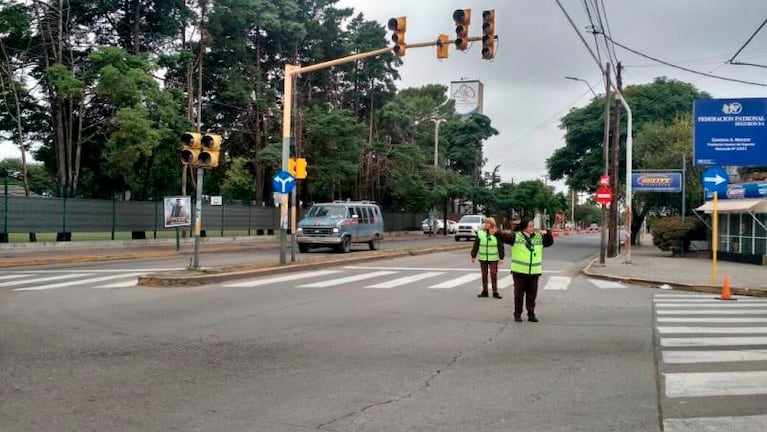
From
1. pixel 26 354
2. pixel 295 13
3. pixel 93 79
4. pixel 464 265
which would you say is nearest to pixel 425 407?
pixel 26 354

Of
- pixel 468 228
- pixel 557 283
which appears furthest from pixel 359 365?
pixel 468 228

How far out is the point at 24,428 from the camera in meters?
5.05

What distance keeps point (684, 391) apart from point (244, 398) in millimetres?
4014

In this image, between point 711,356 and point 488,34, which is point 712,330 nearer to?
point 711,356

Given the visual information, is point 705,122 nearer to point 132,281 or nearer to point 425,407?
point 132,281

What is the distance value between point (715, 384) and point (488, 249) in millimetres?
7289

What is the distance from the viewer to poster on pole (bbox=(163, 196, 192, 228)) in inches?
1009

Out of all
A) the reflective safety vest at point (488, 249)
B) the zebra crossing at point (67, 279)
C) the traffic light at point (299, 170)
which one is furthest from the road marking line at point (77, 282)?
the reflective safety vest at point (488, 249)

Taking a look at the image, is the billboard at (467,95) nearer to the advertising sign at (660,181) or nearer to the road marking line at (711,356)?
the advertising sign at (660,181)

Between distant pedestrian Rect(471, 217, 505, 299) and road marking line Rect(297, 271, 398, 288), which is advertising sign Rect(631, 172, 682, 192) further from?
distant pedestrian Rect(471, 217, 505, 299)

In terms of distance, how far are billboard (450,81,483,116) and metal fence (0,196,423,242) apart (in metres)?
84.9

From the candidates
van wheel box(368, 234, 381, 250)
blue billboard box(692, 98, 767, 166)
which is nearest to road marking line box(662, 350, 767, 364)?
blue billboard box(692, 98, 767, 166)

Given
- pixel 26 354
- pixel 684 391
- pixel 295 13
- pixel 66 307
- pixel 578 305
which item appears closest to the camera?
pixel 684 391

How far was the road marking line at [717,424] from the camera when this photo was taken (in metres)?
5.16
